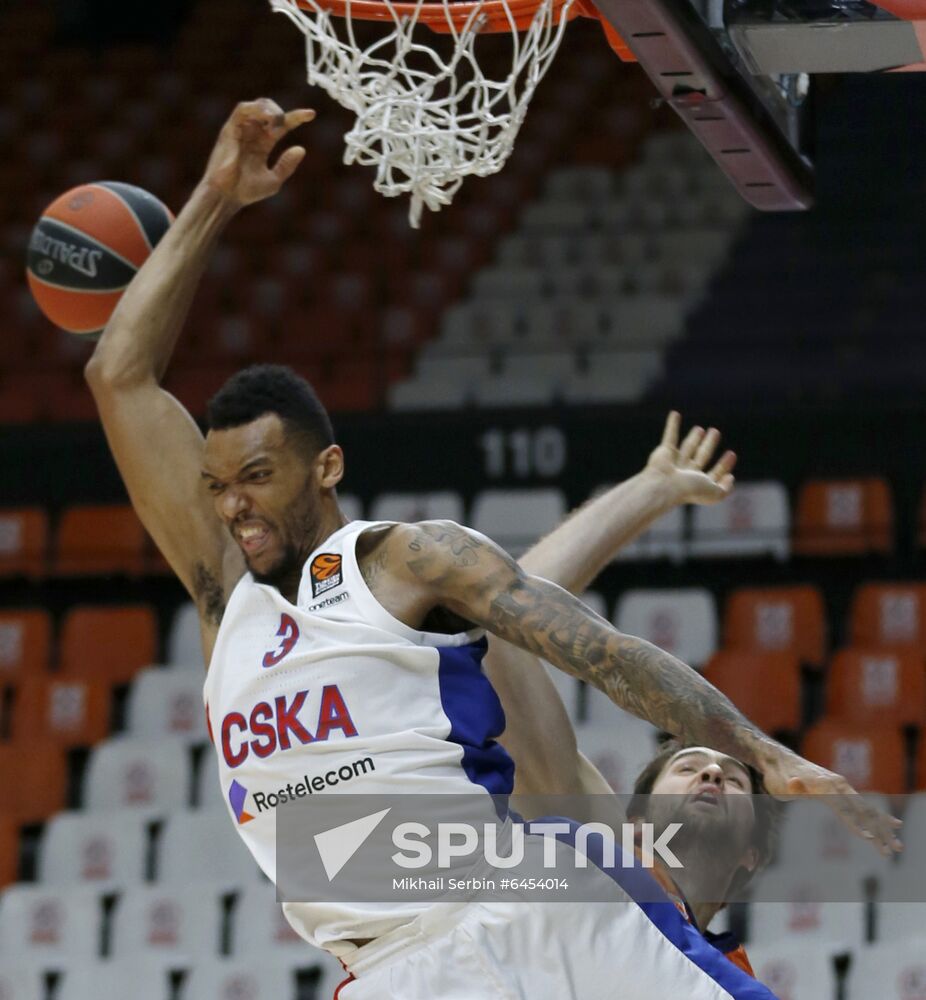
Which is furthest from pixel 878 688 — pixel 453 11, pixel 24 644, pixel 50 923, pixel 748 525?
pixel 453 11

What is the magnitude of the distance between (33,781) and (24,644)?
2.92 ft

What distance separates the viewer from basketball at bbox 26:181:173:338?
4117mm

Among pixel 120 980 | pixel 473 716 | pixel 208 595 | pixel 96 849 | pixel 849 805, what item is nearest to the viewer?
pixel 849 805

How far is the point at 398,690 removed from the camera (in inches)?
110

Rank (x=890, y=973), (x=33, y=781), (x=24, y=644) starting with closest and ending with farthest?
1. (x=890, y=973)
2. (x=33, y=781)
3. (x=24, y=644)

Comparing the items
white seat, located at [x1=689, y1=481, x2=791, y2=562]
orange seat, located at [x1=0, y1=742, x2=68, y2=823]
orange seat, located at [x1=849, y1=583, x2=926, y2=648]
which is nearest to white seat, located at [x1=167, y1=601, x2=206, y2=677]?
orange seat, located at [x1=0, y1=742, x2=68, y2=823]

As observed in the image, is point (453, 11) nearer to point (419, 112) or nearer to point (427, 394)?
point (419, 112)

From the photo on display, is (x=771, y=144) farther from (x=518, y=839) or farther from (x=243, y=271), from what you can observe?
(x=243, y=271)

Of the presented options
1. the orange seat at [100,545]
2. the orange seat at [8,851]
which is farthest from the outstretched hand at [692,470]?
the orange seat at [100,545]

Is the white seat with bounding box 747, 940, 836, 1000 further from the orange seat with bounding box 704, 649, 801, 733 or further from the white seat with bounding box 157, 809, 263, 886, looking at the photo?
the white seat with bounding box 157, 809, 263, 886

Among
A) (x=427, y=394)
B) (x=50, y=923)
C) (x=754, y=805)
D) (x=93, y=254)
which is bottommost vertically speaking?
(x=50, y=923)

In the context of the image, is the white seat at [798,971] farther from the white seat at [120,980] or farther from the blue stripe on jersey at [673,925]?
the blue stripe on jersey at [673,925]

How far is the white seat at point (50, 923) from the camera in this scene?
22.4 ft

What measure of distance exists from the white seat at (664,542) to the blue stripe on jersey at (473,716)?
506 centimetres
